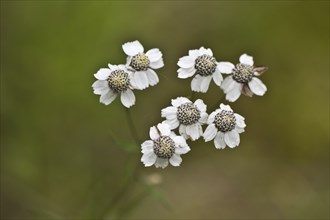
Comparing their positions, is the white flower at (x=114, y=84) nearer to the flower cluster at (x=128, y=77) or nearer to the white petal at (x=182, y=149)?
the flower cluster at (x=128, y=77)

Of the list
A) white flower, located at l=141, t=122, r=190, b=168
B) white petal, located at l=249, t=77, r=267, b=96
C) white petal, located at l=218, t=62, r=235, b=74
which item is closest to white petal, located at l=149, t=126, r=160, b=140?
white flower, located at l=141, t=122, r=190, b=168

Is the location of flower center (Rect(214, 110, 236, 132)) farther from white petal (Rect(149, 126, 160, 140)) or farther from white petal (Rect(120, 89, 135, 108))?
white petal (Rect(120, 89, 135, 108))

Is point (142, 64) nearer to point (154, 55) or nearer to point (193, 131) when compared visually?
point (154, 55)

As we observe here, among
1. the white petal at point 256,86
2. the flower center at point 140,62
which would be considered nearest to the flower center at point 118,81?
the flower center at point 140,62

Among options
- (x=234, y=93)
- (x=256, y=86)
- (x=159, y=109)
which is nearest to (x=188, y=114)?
(x=234, y=93)
